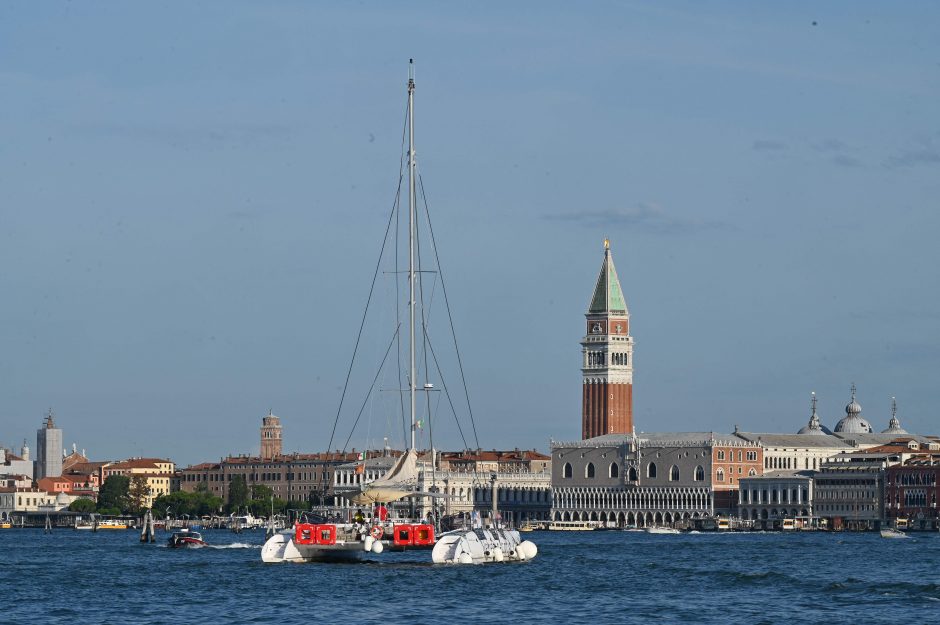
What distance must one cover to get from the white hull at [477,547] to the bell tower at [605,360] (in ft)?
331

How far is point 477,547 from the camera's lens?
172 ft

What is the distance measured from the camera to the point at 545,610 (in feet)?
136

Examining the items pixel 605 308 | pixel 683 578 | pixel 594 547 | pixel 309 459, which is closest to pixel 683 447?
pixel 605 308

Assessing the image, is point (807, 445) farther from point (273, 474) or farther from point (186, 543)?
point (186, 543)

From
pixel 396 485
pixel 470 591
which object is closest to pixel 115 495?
pixel 396 485

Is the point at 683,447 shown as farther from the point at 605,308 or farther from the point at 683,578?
the point at 683,578

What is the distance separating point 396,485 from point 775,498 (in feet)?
284

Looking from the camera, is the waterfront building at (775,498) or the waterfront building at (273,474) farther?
the waterfront building at (273,474)

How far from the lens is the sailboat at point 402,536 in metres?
51.8

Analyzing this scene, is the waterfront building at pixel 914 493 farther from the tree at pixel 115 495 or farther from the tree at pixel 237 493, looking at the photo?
the tree at pixel 115 495

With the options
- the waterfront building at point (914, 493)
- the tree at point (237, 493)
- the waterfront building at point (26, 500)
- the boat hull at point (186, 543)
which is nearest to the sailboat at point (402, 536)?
the boat hull at point (186, 543)

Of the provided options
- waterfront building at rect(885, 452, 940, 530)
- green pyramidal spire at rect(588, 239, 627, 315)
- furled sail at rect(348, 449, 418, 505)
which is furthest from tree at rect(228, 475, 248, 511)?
furled sail at rect(348, 449, 418, 505)

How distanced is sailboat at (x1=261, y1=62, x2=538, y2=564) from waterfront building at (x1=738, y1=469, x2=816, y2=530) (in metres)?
82.8

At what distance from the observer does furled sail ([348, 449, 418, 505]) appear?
188 ft
